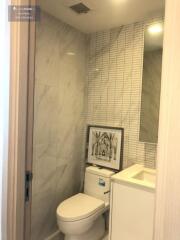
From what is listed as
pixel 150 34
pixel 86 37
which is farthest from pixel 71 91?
pixel 150 34

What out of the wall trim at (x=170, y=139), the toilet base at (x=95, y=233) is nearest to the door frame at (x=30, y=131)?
the wall trim at (x=170, y=139)

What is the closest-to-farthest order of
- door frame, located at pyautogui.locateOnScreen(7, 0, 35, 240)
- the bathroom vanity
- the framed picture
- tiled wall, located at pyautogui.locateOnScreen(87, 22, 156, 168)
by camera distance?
door frame, located at pyautogui.locateOnScreen(7, 0, 35, 240) < the bathroom vanity < tiled wall, located at pyautogui.locateOnScreen(87, 22, 156, 168) < the framed picture

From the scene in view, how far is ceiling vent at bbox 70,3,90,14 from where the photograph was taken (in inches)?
70.9

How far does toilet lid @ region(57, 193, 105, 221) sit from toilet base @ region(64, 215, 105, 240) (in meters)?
0.25

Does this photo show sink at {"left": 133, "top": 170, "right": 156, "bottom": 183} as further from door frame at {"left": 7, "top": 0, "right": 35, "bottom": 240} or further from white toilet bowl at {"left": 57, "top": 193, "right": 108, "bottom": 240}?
door frame at {"left": 7, "top": 0, "right": 35, "bottom": 240}

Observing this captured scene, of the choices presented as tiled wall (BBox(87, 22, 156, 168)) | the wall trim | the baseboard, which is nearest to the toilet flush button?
tiled wall (BBox(87, 22, 156, 168))

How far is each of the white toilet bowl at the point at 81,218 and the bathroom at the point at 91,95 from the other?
0.33ft

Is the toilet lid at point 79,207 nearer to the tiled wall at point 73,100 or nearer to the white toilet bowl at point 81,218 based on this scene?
the white toilet bowl at point 81,218

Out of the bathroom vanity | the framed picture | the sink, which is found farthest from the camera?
the framed picture

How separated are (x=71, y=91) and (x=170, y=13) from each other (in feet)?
5.70

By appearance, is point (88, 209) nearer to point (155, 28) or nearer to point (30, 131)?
Result: point (30, 131)

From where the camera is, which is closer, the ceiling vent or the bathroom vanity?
the bathroom vanity

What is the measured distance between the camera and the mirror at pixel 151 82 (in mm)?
1925

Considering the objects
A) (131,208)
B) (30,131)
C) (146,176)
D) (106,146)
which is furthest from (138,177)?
(30,131)
